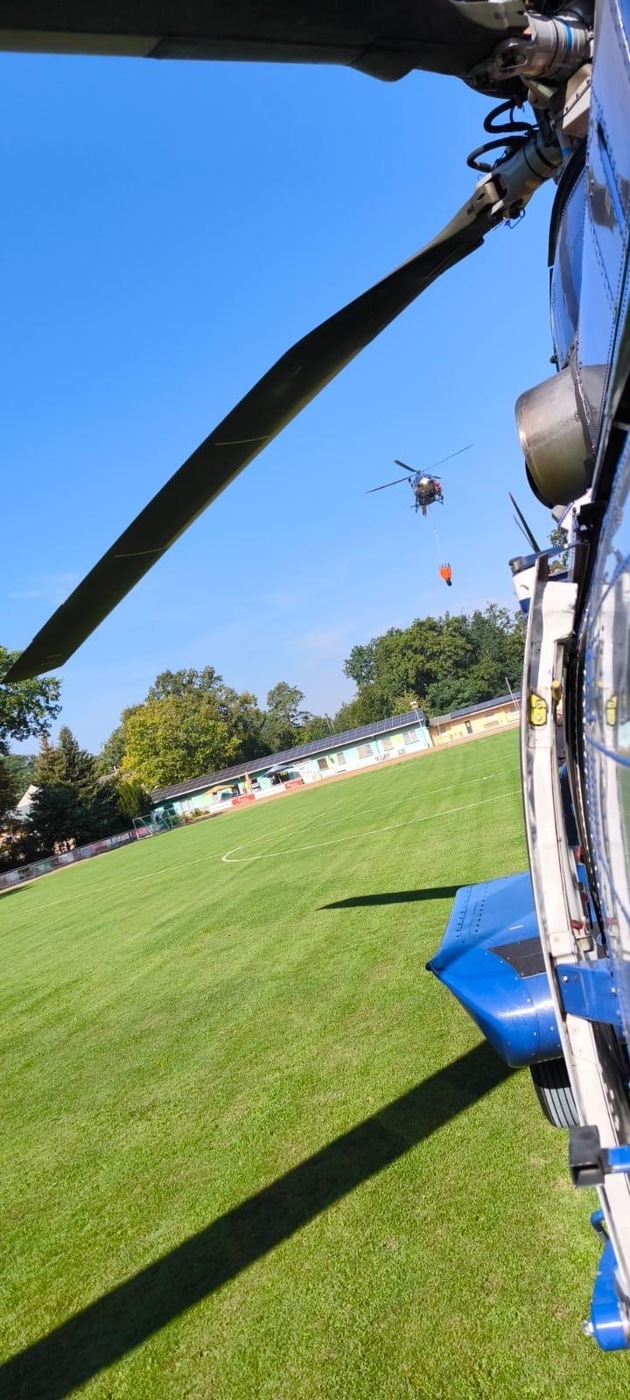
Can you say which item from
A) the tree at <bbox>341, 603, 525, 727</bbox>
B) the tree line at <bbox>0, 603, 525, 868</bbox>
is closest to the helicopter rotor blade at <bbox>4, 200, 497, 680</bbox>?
the tree line at <bbox>0, 603, 525, 868</bbox>

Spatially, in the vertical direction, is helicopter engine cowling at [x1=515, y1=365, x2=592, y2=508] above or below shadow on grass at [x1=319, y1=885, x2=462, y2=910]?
above

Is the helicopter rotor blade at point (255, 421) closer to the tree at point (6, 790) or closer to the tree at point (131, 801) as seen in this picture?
the tree at point (6, 790)

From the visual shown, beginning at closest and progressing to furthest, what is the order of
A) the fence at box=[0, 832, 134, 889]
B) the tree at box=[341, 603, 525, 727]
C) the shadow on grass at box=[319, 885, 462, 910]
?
the shadow on grass at box=[319, 885, 462, 910] → the fence at box=[0, 832, 134, 889] → the tree at box=[341, 603, 525, 727]

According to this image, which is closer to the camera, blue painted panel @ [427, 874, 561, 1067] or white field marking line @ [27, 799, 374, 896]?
blue painted panel @ [427, 874, 561, 1067]

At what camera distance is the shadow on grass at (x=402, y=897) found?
952cm

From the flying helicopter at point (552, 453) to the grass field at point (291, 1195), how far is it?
2.25ft

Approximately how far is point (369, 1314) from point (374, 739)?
5668 cm

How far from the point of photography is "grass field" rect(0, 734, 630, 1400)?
9.70ft

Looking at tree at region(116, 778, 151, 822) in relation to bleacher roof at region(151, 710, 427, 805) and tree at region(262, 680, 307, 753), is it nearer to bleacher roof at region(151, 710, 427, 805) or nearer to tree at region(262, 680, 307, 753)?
bleacher roof at region(151, 710, 427, 805)

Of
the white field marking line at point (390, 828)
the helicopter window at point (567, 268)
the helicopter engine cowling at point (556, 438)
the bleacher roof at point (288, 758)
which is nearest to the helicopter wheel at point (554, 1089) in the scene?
the helicopter engine cowling at point (556, 438)

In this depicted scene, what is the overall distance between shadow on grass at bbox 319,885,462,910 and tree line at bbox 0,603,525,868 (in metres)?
35.6

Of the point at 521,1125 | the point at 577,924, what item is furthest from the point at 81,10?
the point at 521,1125

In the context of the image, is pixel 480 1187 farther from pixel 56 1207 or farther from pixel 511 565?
pixel 511 565

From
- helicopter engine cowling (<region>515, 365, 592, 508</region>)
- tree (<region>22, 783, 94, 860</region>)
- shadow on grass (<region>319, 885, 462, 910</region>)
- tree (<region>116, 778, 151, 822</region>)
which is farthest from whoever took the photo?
tree (<region>116, 778, 151, 822</region>)
